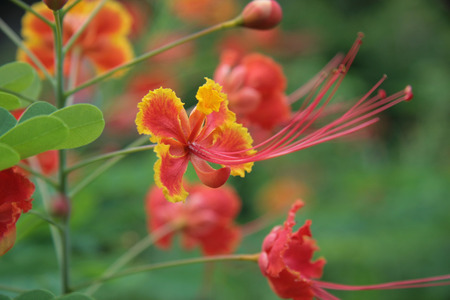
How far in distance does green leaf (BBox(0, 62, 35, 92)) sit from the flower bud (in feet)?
1.69

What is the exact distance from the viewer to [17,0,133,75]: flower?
155 cm

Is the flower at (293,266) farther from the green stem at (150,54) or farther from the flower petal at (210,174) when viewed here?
the green stem at (150,54)

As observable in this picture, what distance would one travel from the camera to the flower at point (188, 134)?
939 mm

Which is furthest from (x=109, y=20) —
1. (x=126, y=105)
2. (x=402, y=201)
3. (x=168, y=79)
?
(x=402, y=201)

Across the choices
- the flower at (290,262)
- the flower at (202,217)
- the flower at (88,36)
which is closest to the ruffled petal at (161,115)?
the flower at (290,262)

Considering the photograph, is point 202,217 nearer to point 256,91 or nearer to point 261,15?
point 256,91

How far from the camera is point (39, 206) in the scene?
164 centimetres

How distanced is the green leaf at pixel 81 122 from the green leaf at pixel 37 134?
1.7 inches

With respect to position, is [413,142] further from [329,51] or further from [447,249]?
[329,51]

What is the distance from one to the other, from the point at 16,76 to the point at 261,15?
57 centimetres

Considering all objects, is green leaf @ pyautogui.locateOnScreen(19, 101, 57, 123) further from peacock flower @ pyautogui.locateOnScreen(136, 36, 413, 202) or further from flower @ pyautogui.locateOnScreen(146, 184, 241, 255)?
flower @ pyautogui.locateOnScreen(146, 184, 241, 255)

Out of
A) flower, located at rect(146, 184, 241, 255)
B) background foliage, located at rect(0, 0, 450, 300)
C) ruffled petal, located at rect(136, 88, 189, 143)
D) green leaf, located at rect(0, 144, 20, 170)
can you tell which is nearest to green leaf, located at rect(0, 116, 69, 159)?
green leaf, located at rect(0, 144, 20, 170)

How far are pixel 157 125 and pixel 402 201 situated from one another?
6.93 feet

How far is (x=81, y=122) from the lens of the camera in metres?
0.89
